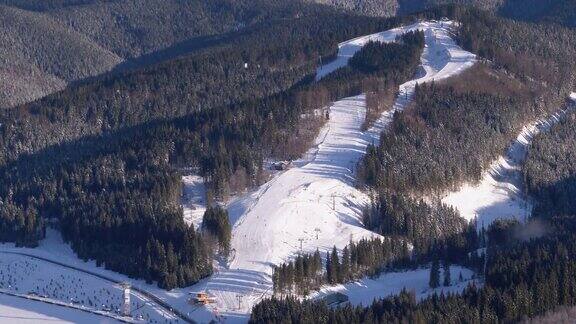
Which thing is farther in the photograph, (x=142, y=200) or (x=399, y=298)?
(x=142, y=200)

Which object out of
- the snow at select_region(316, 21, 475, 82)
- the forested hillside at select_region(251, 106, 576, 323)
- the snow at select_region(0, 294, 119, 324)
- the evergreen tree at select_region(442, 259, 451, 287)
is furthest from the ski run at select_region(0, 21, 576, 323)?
the snow at select_region(316, 21, 475, 82)

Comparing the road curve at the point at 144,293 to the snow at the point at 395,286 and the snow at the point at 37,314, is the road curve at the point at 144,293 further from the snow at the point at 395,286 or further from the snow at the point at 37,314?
the snow at the point at 395,286

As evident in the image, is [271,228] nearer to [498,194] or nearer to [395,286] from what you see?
[395,286]

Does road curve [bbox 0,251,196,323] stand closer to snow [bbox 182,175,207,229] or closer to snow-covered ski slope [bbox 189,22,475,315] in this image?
snow-covered ski slope [bbox 189,22,475,315]

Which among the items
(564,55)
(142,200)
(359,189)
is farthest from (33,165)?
(564,55)

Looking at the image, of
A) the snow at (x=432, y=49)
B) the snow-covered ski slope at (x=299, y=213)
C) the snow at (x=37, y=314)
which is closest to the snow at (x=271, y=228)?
the snow-covered ski slope at (x=299, y=213)

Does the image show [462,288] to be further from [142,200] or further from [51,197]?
[51,197]
